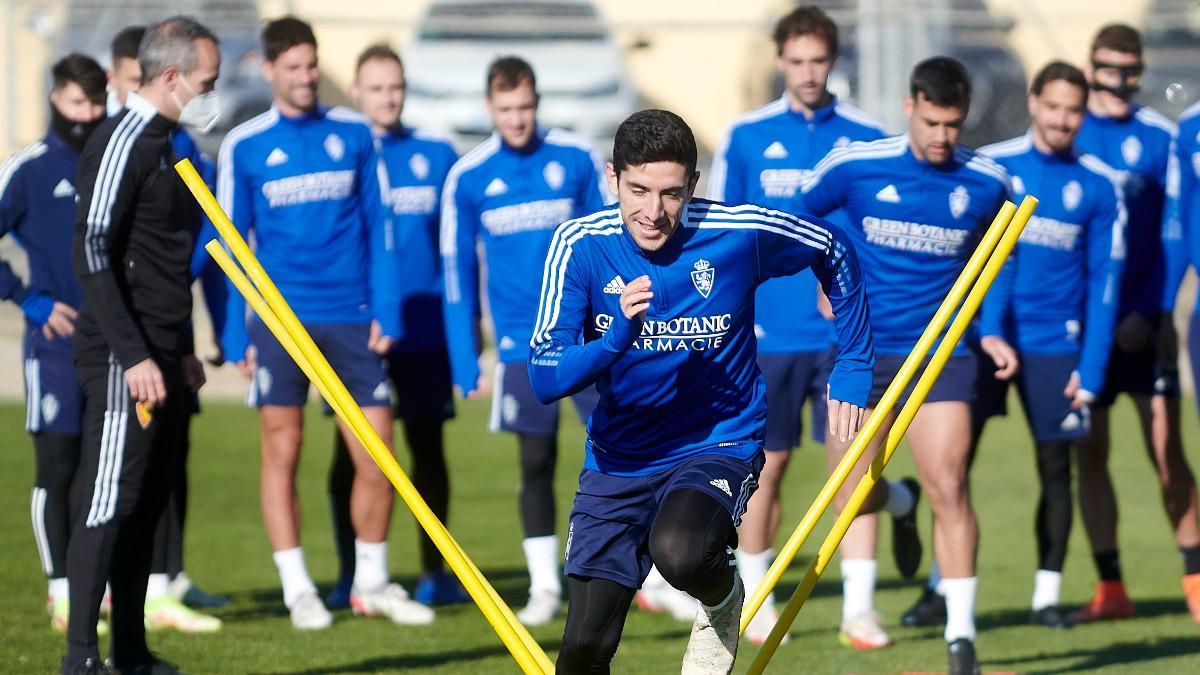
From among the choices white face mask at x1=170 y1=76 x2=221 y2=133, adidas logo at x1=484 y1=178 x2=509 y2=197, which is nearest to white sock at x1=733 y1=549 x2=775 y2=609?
adidas logo at x1=484 y1=178 x2=509 y2=197

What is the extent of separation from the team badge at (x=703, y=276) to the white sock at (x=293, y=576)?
10.4 feet

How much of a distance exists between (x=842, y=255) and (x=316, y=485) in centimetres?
679

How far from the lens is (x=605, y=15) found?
21922 mm

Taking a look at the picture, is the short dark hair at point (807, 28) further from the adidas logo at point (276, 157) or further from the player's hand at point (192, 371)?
the player's hand at point (192, 371)

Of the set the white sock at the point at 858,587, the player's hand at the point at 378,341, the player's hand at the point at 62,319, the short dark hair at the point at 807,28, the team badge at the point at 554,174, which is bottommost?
the white sock at the point at 858,587

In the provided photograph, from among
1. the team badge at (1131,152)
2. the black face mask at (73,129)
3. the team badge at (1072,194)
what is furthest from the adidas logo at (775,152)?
the black face mask at (73,129)

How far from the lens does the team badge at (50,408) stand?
781 centimetres

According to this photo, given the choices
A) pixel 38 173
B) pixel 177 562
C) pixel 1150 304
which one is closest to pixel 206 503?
pixel 177 562

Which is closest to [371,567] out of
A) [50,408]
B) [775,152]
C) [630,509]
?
[50,408]

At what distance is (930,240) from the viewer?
7.11m

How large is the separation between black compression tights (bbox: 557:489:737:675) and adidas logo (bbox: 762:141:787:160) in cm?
301

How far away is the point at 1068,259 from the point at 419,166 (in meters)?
3.10

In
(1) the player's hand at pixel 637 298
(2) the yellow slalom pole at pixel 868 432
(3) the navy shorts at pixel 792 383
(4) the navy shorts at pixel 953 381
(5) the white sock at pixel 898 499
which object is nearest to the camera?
(1) the player's hand at pixel 637 298

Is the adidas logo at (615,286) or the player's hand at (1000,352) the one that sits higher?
the adidas logo at (615,286)
